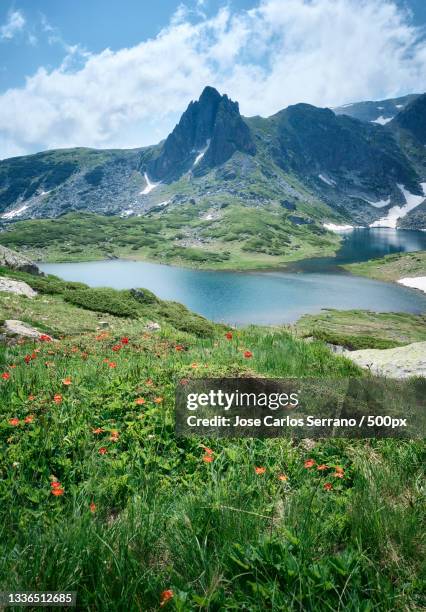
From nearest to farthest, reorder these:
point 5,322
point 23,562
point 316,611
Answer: point 316,611
point 23,562
point 5,322

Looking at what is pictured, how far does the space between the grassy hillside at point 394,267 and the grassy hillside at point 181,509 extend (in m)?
138

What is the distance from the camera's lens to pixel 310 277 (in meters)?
134

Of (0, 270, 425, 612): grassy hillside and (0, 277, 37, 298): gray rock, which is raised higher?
(0, 277, 37, 298): gray rock

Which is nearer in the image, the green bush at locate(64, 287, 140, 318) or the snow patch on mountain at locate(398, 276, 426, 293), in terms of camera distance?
the green bush at locate(64, 287, 140, 318)

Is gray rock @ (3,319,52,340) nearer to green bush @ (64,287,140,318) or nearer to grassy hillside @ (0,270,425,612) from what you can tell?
grassy hillside @ (0,270,425,612)

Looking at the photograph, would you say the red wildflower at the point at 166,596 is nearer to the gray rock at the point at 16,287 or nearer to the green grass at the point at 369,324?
the gray rock at the point at 16,287

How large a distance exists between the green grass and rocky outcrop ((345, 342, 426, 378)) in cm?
5038

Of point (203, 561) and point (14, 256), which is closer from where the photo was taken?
point (203, 561)

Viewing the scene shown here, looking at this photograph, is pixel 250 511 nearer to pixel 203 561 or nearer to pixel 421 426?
pixel 203 561

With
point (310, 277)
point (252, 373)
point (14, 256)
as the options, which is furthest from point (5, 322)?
point (310, 277)

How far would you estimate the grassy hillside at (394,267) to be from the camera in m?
133

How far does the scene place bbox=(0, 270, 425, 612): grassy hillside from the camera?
2943 millimetres

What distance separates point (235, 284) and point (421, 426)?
11578cm

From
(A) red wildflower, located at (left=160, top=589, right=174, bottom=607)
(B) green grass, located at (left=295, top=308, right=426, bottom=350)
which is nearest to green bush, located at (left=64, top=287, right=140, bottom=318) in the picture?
(A) red wildflower, located at (left=160, top=589, right=174, bottom=607)
